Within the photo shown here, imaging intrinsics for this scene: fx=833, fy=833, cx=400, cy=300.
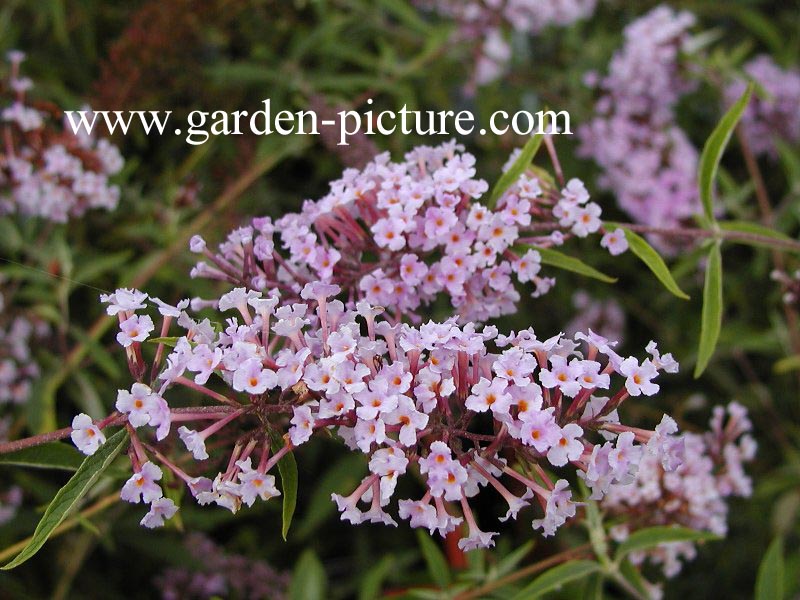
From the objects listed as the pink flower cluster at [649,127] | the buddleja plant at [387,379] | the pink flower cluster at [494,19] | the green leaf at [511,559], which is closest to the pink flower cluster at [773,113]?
the pink flower cluster at [649,127]

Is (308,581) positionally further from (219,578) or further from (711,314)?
(711,314)

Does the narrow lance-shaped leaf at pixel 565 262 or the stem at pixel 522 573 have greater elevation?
the narrow lance-shaped leaf at pixel 565 262

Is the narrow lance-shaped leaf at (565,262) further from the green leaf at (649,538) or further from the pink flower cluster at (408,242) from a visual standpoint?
the green leaf at (649,538)

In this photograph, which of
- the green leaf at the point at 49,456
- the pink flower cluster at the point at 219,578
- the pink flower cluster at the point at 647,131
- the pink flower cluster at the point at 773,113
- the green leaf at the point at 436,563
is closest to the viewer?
the green leaf at the point at 49,456

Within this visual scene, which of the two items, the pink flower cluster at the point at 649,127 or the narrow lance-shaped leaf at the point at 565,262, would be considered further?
the pink flower cluster at the point at 649,127

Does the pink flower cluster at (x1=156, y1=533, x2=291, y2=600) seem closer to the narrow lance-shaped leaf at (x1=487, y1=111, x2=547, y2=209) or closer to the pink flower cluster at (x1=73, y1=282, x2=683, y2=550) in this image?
the pink flower cluster at (x1=73, y1=282, x2=683, y2=550)

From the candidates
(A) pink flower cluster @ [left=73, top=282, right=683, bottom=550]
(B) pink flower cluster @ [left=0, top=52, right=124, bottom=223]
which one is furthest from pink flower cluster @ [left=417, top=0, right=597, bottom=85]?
(A) pink flower cluster @ [left=73, top=282, right=683, bottom=550]

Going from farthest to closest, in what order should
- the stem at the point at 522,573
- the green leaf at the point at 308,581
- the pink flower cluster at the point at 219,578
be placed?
the pink flower cluster at the point at 219,578, the green leaf at the point at 308,581, the stem at the point at 522,573
